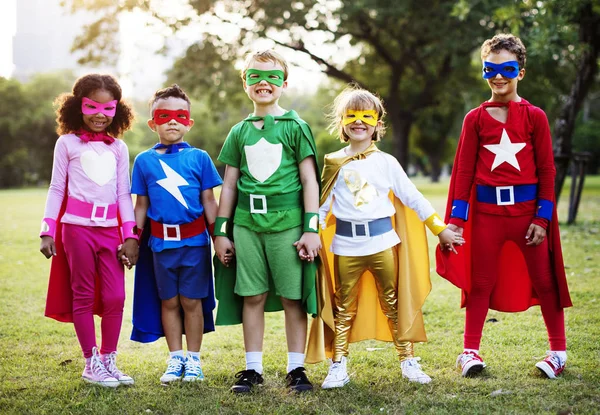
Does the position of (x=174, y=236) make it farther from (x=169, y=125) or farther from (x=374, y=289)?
(x=374, y=289)

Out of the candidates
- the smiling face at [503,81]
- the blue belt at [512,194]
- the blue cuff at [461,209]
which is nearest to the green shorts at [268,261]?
the blue cuff at [461,209]

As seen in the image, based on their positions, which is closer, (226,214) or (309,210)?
(309,210)

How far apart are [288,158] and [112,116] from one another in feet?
4.33

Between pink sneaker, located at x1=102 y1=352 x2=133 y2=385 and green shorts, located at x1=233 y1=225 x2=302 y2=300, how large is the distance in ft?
3.13

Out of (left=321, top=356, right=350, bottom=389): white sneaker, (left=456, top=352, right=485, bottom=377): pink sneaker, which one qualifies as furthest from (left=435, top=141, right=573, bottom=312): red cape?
(left=321, top=356, right=350, bottom=389): white sneaker

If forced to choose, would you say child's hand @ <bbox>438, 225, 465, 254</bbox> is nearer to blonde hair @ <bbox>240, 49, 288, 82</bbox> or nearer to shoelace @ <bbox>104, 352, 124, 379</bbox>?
blonde hair @ <bbox>240, 49, 288, 82</bbox>

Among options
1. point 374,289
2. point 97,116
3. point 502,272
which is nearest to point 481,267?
point 502,272

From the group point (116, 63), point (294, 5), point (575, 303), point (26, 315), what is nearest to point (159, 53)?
point (116, 63)

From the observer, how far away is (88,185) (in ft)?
14.3

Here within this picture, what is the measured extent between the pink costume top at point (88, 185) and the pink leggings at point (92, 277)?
0.09m

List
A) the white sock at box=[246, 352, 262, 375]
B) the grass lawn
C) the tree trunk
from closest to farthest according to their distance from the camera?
the grass lawn → the white sock at box=[246, 352, 262, 375] → the tree trunk

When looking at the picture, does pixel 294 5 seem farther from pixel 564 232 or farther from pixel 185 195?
pixel 185 195

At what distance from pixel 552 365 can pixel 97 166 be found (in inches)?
131

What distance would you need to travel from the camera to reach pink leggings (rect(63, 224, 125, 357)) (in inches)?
168
